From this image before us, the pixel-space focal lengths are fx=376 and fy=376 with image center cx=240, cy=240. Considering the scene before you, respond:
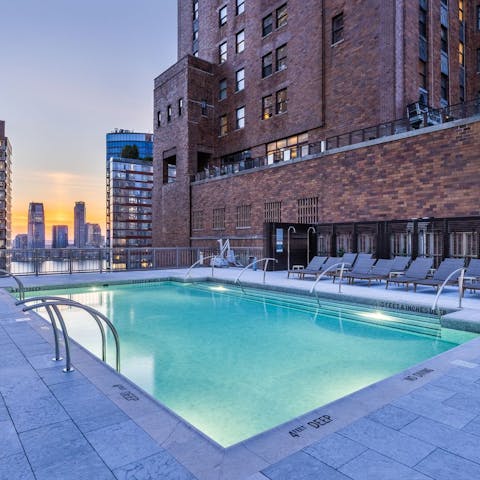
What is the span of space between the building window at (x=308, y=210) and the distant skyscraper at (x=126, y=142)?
131 meters

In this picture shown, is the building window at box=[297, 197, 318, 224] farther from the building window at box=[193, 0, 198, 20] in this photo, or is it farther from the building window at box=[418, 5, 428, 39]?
the building window at box=[193, 0, 198, 20]

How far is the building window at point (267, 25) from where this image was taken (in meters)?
25.2

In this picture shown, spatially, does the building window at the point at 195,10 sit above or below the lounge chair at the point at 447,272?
above

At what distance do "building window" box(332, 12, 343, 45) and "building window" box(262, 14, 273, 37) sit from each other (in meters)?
5.28

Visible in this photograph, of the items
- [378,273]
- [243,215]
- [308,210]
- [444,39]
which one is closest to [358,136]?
[308,210]

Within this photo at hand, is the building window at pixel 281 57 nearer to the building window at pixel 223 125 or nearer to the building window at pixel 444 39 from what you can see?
the building window at pixel 223 125

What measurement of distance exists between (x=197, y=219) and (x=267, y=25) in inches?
557

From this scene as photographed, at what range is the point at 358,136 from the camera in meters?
19.0

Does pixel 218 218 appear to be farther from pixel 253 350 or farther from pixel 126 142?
pixel 126 142

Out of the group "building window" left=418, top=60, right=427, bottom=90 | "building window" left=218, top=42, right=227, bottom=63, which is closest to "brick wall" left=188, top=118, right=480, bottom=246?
"building window" left=418, top=60, right=427, bottom=90

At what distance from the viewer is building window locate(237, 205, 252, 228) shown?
2311cm

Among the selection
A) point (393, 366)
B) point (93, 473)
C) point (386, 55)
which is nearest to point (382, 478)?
point (93, 473)

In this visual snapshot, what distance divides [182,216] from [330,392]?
81.1 ft

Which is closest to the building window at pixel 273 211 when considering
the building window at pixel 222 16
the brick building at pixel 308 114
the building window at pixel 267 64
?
the brick building at pixel 308 114
